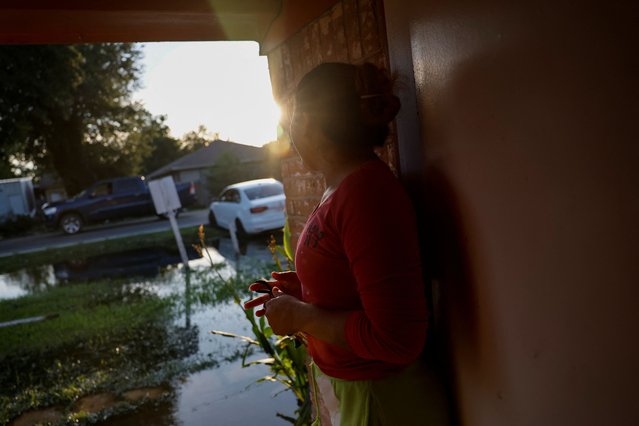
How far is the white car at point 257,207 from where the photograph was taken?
1236 centimetres

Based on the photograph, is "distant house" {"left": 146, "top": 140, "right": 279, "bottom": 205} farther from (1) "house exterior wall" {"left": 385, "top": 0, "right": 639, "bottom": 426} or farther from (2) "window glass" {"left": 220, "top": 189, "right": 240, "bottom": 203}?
(1) "house exterior wall" {"left": 385, "top": 0, "right": 639, "bottom": 426}

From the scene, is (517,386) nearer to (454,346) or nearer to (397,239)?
(454,346)

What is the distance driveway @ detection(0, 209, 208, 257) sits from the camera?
1798cm

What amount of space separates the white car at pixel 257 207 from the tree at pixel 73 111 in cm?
1485

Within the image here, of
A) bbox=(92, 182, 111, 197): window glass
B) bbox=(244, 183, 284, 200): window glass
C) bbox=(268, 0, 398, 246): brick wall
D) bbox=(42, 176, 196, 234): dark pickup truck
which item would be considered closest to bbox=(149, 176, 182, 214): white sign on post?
bbox=(244, 183, 284, 200): window glass

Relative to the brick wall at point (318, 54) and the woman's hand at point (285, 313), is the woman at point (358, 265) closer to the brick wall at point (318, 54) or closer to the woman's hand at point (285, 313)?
the woman's hand at point (285, 313)

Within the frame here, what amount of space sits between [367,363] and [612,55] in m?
0.90

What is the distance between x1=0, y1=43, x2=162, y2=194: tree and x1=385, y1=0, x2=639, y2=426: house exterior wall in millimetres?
25083

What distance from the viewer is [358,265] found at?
44.1 inches

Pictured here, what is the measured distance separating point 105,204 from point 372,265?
22.4 m

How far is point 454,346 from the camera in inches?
54.4

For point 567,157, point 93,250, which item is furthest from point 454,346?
point 93,250

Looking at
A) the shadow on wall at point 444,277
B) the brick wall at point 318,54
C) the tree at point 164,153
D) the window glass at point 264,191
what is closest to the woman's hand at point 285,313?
the shadow on wall at point 444,277

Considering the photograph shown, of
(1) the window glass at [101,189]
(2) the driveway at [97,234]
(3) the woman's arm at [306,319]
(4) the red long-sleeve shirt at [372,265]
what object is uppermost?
(1) the window glass at [101,189]
